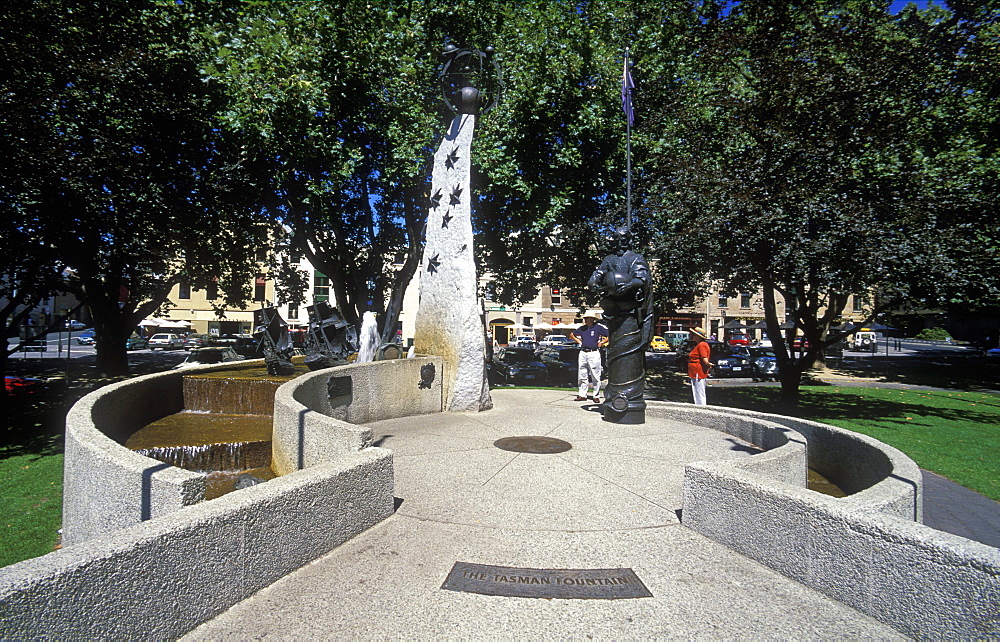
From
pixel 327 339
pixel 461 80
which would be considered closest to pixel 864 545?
pixel 461 80

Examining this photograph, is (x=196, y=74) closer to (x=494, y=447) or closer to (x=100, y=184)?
(x=100, y=184)

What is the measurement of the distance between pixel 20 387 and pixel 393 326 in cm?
1119

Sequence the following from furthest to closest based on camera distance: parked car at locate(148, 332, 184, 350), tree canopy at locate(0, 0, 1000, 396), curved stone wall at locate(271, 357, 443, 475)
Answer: parked car at locate(148, 332, 184, 350) < tree canopy at locate(0, 0, 1000, 396) < curved stone wall at locate(271, 357, 443, 475)

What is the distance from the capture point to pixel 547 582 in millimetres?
3510

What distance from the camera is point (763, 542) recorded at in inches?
149

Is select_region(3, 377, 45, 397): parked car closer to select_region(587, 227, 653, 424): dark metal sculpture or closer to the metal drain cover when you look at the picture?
the metal drain cover

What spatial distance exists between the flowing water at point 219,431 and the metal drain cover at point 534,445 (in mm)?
3047

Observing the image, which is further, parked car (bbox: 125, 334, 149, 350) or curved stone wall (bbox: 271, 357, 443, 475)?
parked car (bbox: 125, 334, 149, 350)

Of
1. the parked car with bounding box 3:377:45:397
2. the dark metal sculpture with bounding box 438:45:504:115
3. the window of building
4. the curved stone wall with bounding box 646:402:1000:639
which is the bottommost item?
the parked car with bounding box 3:377:45:397

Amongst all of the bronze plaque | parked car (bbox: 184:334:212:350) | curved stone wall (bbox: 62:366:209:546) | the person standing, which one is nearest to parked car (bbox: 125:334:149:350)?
parked car (bbox: 184:334:212:350)

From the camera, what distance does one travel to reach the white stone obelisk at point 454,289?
10.1 metres

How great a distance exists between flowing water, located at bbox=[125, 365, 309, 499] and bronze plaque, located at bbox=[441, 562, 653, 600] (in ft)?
11.4

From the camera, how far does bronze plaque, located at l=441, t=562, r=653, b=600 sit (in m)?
3.38

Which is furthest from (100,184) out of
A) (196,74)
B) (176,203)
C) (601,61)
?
(601,61)
